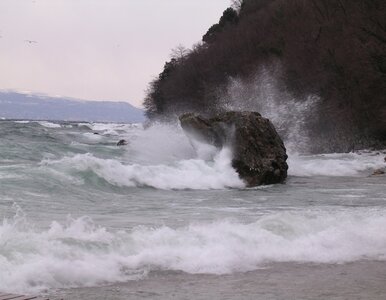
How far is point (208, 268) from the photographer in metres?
7.16

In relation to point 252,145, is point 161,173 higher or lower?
lower

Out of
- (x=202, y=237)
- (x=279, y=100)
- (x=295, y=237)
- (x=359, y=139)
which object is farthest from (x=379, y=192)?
(x=279, y=100)

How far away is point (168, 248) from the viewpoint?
305 inches

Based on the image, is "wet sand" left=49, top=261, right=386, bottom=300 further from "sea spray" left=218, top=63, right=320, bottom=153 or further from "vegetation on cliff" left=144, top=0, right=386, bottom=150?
"sea spray" left=218, top=63, right=320, bottom=153

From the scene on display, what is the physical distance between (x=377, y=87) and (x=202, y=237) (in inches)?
1146

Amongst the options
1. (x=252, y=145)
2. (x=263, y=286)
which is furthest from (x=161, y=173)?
(x=263, y=286)

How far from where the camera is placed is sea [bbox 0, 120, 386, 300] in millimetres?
6207

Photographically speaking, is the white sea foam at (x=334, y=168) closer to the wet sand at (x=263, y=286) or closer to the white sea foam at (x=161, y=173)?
the white sea foam at (x=161, y=173)

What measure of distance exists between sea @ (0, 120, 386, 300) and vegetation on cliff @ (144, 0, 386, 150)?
20861 millimetres

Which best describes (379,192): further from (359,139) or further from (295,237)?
(359,139)

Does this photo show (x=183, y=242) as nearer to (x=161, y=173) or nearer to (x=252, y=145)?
(x=161, y=173)

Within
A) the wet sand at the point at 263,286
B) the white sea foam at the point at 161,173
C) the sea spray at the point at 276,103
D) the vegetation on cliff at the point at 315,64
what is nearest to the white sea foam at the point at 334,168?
the white sea foam at the point at 161,173

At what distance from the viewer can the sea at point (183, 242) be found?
6207mm

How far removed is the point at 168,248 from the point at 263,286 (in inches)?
71.7
